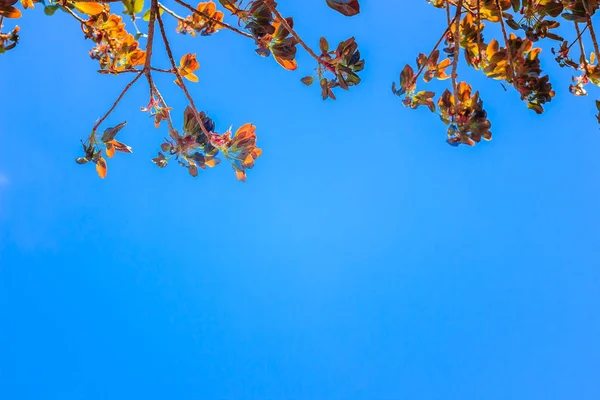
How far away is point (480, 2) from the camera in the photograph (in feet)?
6.76

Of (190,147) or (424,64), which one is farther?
(424,64)

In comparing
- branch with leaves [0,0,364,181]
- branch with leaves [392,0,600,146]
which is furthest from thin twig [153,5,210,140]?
branch with leaves [392,0,600,146]

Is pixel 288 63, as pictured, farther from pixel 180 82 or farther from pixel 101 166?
pixel 101 166

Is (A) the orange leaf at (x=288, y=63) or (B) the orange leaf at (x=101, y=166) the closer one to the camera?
(A) the orange leaf at (x=288, y=63)

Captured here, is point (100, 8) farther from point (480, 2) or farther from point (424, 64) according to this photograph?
point (480, 2)

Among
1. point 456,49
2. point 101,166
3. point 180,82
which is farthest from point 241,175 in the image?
point 456,49

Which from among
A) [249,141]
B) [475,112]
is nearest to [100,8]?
[249,141]

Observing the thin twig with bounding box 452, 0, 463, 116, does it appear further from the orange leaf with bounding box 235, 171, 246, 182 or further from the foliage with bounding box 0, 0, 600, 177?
the orange leaf with bounding box 235, 171, 246, 182

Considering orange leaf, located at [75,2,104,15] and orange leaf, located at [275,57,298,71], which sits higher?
orange leaf, located at [275,57,298,71]

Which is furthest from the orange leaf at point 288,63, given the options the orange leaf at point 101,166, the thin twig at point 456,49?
the orange leaf at point 101,166

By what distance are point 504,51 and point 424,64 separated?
33 centimetres

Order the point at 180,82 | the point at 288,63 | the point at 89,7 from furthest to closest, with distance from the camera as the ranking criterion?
1. the point at 288,63
2. the point at 180,82
3. the point at 89,7

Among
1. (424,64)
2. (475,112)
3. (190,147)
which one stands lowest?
(190,147)

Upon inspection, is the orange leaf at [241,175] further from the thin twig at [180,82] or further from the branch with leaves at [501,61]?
the branch with leaves at [501,61]
